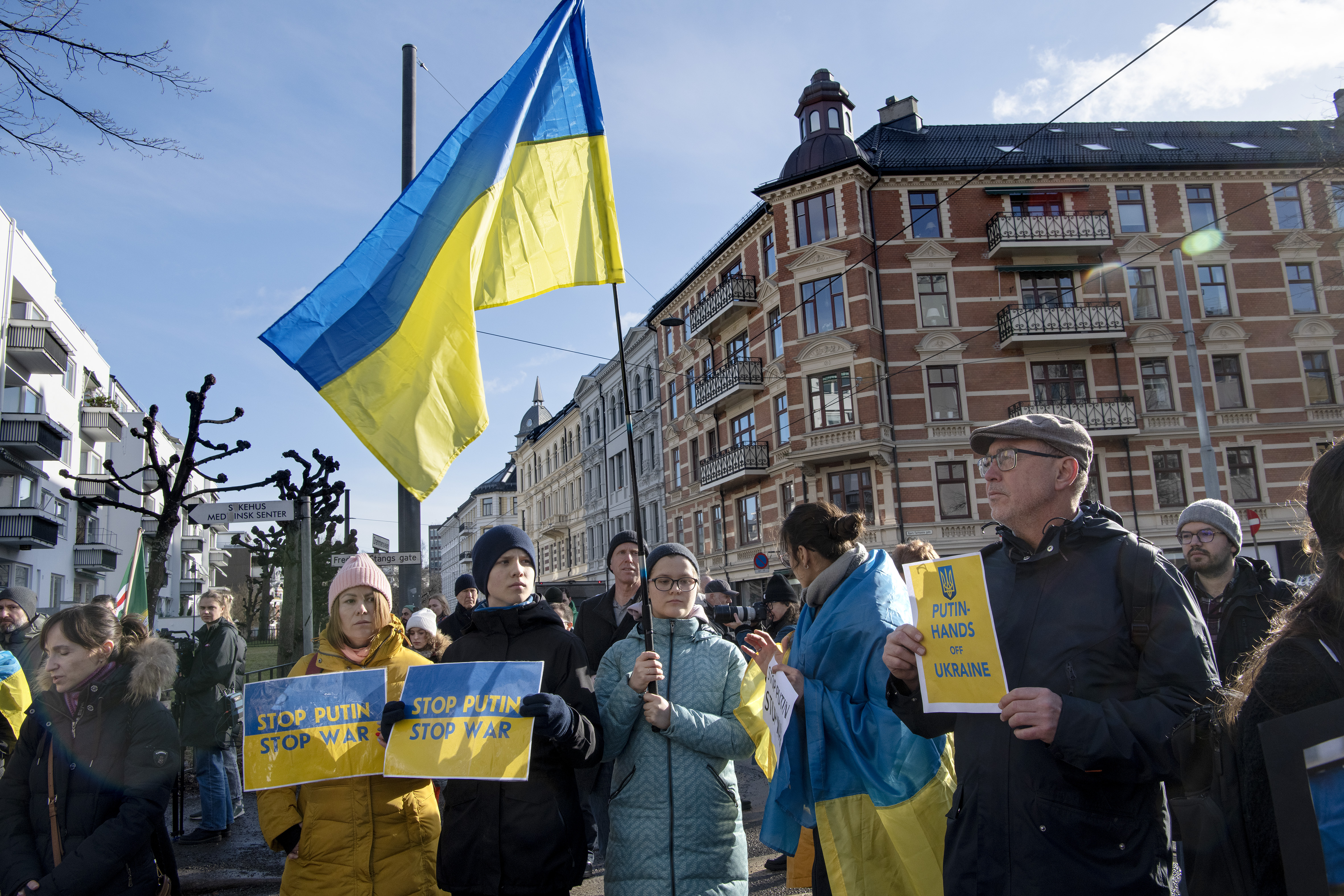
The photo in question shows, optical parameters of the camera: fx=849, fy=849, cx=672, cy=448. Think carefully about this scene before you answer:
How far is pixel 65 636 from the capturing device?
3553 mm

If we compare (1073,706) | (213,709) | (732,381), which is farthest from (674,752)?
(732,381)

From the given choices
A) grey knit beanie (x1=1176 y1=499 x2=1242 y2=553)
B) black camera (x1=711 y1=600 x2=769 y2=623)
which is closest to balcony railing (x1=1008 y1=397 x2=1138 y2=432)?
black camera (x1=711 y1=600 x2=769 y2=623)

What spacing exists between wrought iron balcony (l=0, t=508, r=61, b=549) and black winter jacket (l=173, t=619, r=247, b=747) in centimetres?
2893

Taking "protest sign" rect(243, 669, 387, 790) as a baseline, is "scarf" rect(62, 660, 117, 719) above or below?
above

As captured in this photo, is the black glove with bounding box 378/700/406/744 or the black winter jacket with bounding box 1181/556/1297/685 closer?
the black glove with bounding box 378/700/406/744

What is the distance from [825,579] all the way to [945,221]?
29.1m

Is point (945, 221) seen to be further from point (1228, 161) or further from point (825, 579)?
point (825, 579)

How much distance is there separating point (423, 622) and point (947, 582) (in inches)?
227

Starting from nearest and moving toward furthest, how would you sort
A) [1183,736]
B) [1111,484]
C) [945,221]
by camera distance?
1. [1183,736]
2. [1111,484]
3. [945,221]

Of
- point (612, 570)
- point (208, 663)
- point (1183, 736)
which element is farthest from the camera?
point (208, 663)

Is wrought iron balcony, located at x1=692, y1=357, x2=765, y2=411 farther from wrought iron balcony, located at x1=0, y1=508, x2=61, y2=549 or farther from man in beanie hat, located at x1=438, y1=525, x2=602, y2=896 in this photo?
man in beanie hat, located at x1=438, y1=525, x2=602, y2=896

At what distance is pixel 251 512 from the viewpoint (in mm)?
8750

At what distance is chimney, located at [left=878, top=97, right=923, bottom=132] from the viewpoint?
112ft

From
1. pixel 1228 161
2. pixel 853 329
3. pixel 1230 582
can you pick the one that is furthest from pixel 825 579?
pixel 1228 161
